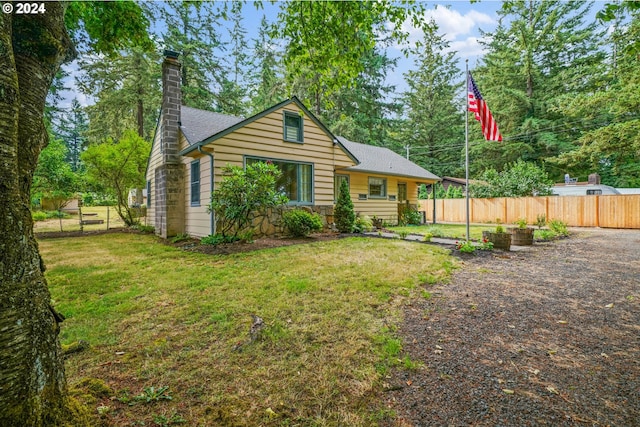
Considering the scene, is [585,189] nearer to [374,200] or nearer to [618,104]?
[618,104]

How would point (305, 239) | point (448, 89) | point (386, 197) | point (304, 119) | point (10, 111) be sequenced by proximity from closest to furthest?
point (10, 111) < point (305, 239) < point (304, 119) < point (386, 197) < point (448, 89)

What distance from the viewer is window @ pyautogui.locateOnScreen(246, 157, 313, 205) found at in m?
9.16

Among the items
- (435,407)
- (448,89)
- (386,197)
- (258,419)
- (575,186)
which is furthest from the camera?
(448,89)

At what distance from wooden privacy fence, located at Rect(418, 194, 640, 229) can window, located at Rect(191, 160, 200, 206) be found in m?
15.7

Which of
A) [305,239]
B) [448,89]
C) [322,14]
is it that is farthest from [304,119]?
[448,89]

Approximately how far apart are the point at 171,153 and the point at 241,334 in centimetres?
834

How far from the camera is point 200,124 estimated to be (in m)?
9.90

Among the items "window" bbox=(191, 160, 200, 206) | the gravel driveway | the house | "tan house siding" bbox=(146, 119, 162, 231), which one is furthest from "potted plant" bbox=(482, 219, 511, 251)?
"tan house siding" bbox=(146, 119, 162, 231)

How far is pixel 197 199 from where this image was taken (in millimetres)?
8625

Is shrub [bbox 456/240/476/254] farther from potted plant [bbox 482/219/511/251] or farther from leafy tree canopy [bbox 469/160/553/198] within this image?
leafy tree canopy [bbox 469/160/553/198]

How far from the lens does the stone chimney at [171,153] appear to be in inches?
358

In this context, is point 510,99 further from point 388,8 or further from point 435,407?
point 435,407

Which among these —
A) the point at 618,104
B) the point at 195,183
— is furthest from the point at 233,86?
the point at 618,104

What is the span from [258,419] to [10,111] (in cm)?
193
